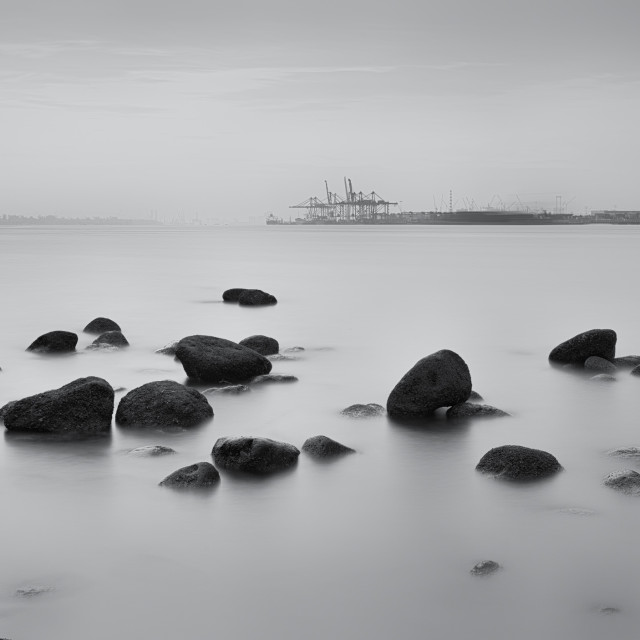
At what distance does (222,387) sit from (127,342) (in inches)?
141

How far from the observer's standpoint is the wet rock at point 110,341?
10164mm

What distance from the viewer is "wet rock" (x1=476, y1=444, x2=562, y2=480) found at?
4910 mm

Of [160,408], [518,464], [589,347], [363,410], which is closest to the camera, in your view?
[518,464]

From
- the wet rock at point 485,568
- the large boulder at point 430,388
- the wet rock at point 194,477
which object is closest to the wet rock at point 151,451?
the wet rock at point 194,477

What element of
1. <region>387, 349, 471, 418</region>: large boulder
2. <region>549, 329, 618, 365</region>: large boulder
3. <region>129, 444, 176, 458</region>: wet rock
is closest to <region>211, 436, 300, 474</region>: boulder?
<region>129, 444, 176, 458</region>: wet rock

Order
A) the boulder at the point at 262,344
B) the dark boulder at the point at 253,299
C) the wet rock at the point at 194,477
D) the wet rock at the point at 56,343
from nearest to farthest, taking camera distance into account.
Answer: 1. the wet rock at the point at 194,477
2. the boulder at the point at 262,344
3. the wet rock at the point at 56,343
4. the dark boulder at the point at 253,299

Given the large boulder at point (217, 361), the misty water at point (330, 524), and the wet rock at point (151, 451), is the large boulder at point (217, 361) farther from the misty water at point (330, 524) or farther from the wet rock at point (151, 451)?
the wet rock at point (151, 451)

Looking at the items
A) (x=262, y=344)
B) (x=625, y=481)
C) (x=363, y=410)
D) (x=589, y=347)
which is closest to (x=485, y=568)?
(x=625, y=481)

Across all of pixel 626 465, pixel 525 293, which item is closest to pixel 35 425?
pixel 626 465

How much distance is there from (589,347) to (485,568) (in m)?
5.73

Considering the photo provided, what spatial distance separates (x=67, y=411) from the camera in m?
5.81

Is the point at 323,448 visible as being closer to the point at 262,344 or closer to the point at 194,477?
the point at 194,477

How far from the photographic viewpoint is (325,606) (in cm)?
329

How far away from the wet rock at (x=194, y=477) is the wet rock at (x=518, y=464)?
1.67m
